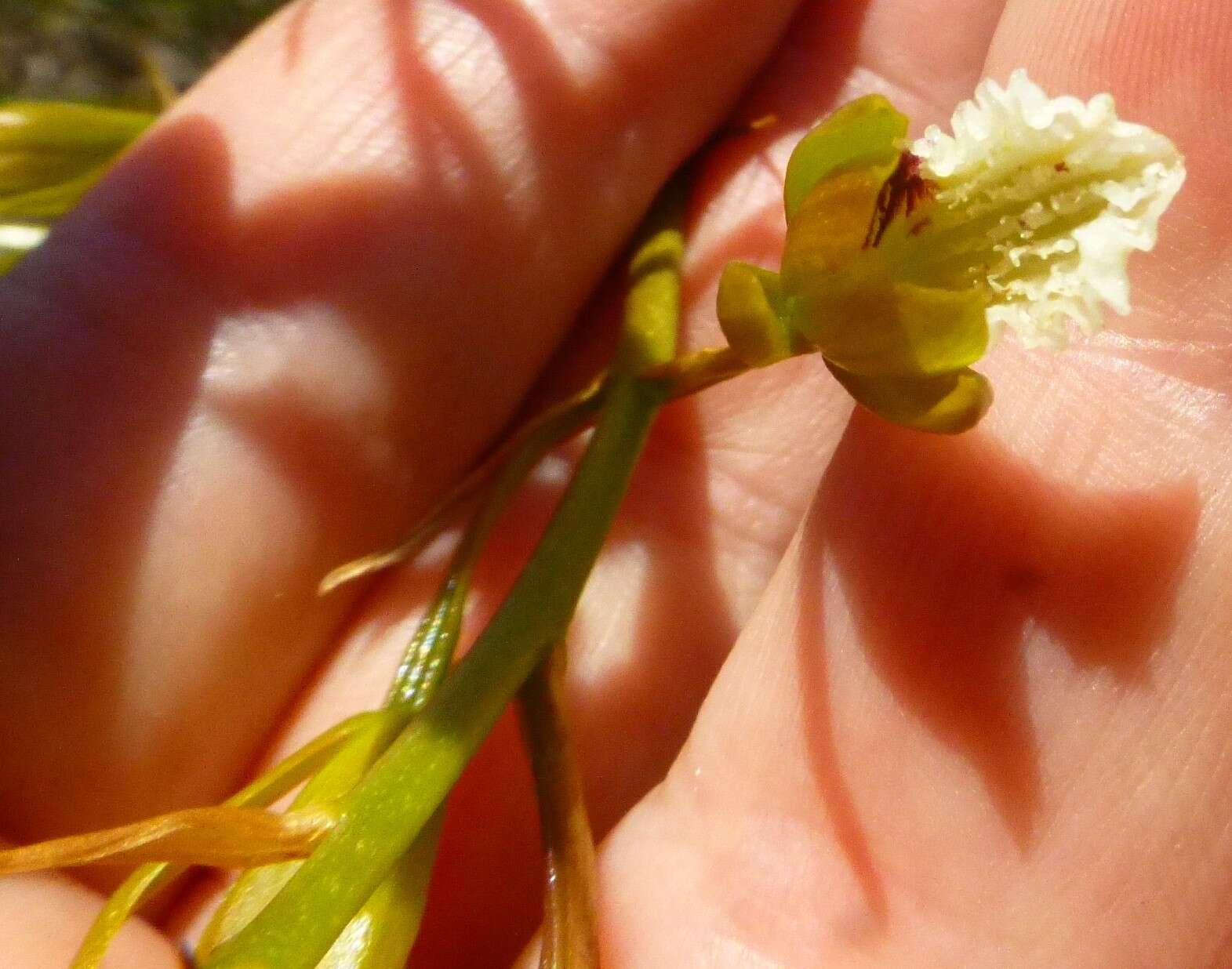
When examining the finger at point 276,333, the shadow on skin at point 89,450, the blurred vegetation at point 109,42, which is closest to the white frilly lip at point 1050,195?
the finger at point 276,333

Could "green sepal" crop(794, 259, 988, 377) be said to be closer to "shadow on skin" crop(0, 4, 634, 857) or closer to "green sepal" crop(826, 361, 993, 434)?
"green sepal" crop(826, 361, 993, 434)

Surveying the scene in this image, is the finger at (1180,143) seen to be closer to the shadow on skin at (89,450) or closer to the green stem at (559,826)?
the green stem at (559,826)

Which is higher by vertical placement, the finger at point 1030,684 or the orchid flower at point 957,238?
the orchid flower at point 957,238

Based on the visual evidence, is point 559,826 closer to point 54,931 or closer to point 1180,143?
point 54,931

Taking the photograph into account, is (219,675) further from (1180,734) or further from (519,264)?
(1180,734)

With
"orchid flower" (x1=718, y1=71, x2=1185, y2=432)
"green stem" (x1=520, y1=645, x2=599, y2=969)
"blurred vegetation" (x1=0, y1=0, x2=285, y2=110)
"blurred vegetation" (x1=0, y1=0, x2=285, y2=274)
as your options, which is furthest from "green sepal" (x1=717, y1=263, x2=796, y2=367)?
"blurred vegetation" (x1=0, y1=0, x2=285, y2=110)

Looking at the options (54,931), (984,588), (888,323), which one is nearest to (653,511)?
(984,588)
